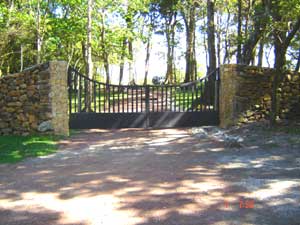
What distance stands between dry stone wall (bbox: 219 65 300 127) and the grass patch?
4844 millimetres

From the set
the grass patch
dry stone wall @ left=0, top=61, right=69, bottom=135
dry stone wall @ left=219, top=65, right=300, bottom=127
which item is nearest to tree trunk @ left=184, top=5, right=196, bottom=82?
dry stone wall @ left=219, top=65, right=300, bottom=127

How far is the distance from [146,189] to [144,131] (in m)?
5.61

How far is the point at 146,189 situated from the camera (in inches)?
172

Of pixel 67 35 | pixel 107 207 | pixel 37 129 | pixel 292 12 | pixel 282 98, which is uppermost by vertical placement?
pixel 67 35

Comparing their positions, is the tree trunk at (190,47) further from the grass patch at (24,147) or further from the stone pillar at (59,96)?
the grass patch at (24,147)

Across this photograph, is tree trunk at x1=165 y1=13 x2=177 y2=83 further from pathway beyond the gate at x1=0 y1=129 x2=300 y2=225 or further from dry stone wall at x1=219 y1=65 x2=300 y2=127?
pathway beyond the gate at x1=0 y1=129 x2=300 y2=225

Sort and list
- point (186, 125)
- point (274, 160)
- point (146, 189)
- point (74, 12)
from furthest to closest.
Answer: point (74, 12)
point (186, 125)
point (274, 160)
point (146, 189)

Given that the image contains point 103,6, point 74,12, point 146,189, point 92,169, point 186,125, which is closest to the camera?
point 146,189

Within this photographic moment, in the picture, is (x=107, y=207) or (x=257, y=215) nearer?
(x=257, y=215)

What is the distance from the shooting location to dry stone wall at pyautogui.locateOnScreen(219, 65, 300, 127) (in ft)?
32.2

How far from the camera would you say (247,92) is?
391 inches

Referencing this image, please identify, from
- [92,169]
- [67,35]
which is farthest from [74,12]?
[92,169]

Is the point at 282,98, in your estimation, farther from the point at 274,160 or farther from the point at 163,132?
the point at 274,160

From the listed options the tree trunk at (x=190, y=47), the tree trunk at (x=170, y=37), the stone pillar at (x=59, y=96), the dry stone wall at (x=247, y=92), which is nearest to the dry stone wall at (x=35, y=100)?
the stone pillar at (x=59, y=96)
